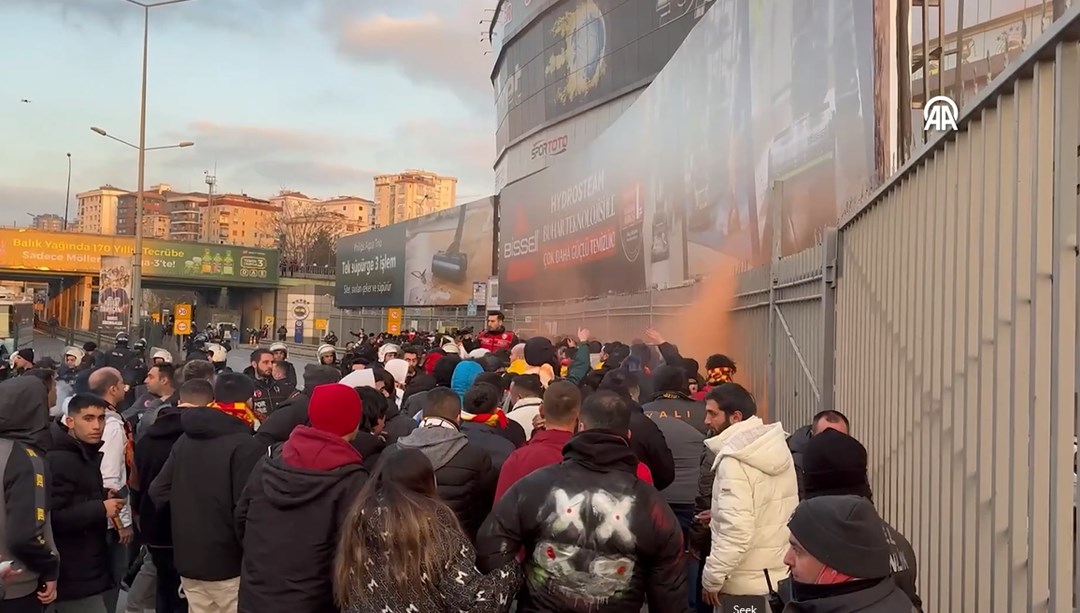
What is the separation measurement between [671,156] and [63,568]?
12.2 metres

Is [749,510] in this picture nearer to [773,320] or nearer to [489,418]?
[489,418]

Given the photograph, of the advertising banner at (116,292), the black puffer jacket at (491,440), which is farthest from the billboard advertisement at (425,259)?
the black puffer jacket at (491,440)

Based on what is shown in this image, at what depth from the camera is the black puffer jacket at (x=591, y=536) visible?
3.40 meters

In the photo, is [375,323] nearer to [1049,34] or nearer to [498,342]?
[498,342]

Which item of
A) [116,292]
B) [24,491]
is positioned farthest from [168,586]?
[116,292]

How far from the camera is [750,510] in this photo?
13.6ft

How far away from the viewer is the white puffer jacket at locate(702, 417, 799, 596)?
13.6 feet

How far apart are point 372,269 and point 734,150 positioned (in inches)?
1808

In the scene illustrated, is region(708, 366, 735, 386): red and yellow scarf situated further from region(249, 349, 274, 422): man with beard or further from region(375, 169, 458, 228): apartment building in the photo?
region(375, 169, 458, 228): apartment building

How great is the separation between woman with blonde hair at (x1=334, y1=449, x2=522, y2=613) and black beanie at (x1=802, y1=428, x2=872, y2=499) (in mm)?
1433

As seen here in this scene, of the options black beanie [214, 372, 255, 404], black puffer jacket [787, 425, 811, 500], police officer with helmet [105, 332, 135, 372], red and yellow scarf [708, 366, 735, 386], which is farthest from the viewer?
police officer with helmet [105, 332, 135, 372]

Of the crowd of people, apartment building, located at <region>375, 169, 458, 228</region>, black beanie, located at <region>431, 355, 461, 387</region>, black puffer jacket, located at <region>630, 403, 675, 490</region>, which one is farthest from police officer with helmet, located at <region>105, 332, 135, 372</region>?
apartment building, located at <region>375, 169, 458, 228</region>

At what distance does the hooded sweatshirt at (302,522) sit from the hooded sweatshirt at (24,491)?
104cm

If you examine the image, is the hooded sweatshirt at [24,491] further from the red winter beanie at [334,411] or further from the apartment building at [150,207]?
the apartment building at [150,207]
